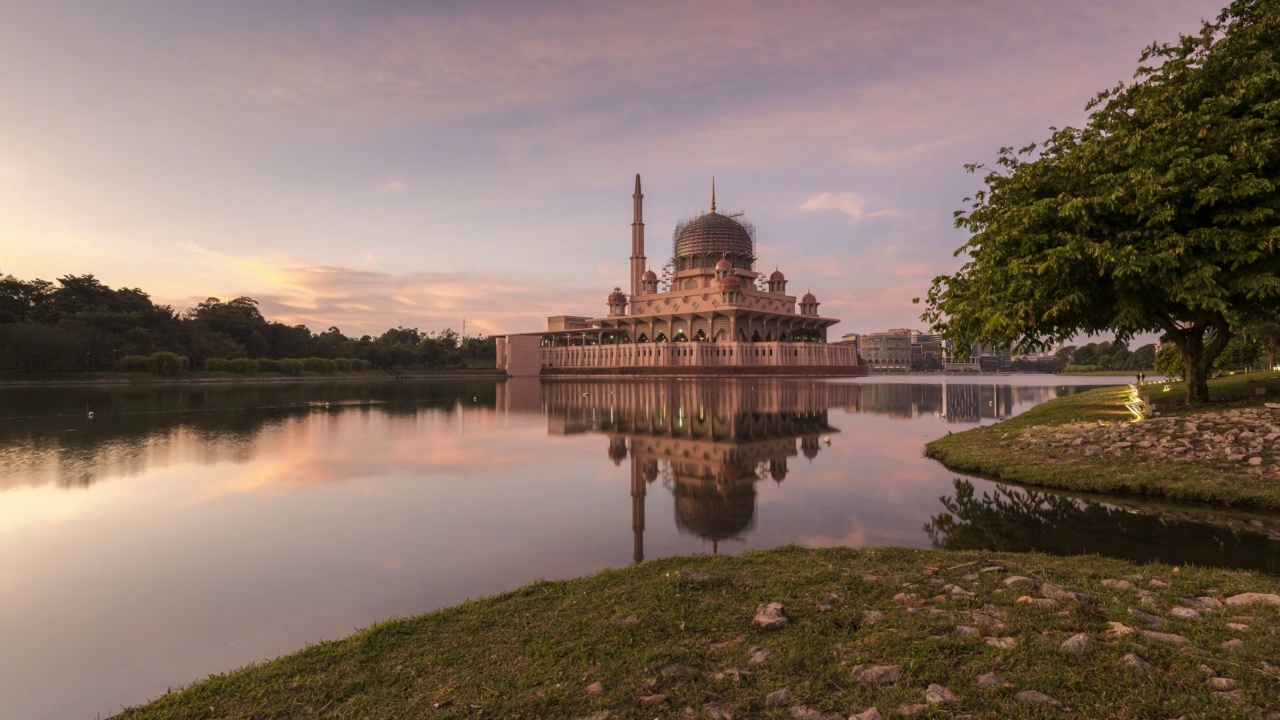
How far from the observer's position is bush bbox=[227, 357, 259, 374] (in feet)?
317

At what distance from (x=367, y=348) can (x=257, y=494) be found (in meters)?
133

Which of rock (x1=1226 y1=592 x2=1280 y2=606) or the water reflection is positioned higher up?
rock (x1=1226 y1=592 x2=1280 y2=606)

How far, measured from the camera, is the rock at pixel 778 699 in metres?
4.82

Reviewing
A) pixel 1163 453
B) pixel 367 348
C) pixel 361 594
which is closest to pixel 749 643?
pixel 361 594

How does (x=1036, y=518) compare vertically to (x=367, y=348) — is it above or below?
below

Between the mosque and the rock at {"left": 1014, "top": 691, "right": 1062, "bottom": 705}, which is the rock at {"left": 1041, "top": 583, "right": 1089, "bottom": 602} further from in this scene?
the mosque

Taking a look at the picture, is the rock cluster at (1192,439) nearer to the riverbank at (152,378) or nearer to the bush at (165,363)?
the riverbank at (152,378)

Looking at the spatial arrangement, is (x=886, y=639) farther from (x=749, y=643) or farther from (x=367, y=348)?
(x=367, y=348)

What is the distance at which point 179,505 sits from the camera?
13.5 meters

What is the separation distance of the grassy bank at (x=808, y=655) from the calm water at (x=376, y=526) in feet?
4.97

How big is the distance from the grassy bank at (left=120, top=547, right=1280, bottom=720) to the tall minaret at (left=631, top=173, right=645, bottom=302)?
129728 millimetres

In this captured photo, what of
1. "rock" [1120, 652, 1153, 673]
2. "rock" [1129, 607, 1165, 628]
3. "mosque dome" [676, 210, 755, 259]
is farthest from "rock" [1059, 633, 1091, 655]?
"mosque dome" [676, 210, 755, 259]

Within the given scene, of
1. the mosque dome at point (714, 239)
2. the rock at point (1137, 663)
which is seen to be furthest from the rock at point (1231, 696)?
the mosque dome at point (714, 239)

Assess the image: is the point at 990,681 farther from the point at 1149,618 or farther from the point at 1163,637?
the point at 1149,618
